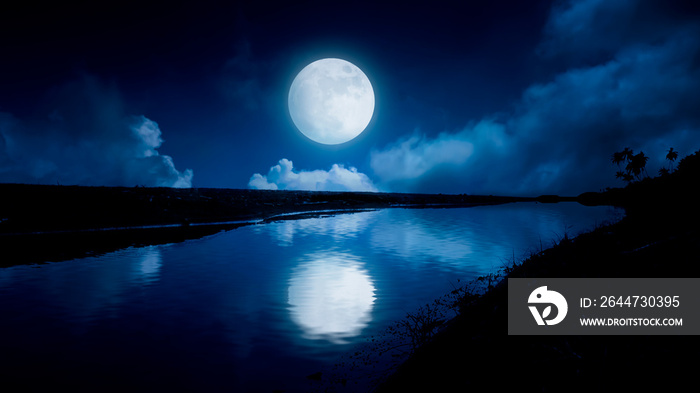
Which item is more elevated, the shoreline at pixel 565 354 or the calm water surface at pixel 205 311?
the shoreline at pixel 565 354

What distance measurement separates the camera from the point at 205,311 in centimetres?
1295

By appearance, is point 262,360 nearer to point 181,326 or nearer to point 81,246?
point 181,326

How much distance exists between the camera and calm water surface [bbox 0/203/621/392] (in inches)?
340

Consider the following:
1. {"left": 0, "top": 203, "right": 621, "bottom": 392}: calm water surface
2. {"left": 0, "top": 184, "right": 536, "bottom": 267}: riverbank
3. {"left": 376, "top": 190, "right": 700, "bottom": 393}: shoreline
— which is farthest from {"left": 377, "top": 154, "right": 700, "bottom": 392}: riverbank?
{"left": 0, "top": 184, "right": 536, "bottom": 267}: riverbank

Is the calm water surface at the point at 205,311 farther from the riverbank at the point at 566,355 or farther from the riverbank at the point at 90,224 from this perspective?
the riverbank at the point at 90,224

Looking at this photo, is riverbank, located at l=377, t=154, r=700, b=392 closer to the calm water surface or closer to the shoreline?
the shoreline

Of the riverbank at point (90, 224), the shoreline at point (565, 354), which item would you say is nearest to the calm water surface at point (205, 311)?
the shoreline at point (565, 354)

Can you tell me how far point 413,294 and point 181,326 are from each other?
9139 millimetres

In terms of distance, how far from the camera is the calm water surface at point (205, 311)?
8.62 metres

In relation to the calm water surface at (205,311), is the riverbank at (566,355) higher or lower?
higher

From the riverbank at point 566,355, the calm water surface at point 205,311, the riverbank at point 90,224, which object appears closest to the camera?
the riverbank at point 566,355

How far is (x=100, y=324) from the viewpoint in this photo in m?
11.6

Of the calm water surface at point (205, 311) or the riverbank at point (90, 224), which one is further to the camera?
the riverbank at point (90, 224)

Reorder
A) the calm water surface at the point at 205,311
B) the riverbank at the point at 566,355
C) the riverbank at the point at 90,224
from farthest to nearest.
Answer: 1. the riverbank at the point at 90,224
2. the calm water surface at the point at 205,311
3. the riverbank at the point at 566,355
